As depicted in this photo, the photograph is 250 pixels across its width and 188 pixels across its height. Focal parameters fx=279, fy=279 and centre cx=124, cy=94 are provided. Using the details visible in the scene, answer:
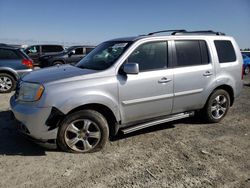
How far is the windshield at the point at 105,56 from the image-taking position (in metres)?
4.64

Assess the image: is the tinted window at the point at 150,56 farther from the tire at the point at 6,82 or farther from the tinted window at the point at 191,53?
the tire at the point at 6,82

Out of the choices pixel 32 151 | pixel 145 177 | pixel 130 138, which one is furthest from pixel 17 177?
pixel 130 138

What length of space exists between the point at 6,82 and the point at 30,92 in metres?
5.57

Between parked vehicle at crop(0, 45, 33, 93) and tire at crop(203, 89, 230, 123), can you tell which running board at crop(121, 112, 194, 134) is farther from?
parked vehicle at crop(0, 45, 33, 93)

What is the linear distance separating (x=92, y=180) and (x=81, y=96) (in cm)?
119

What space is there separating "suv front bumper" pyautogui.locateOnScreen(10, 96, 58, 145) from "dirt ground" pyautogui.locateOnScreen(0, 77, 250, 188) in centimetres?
36

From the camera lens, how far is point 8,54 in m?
9.14

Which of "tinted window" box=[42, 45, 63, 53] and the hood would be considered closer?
the hood

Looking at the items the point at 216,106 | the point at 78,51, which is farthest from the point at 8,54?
the point at 78,51

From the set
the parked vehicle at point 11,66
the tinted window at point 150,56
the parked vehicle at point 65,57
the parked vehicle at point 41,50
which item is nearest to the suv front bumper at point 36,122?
the tinted window at point 150,56

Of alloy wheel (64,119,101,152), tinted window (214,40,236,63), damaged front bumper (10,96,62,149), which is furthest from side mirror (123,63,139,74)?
tinted window (214,40,236,63)

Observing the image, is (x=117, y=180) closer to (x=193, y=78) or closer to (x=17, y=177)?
(x=17, y=177)

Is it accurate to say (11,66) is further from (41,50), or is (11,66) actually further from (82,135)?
(41,50)

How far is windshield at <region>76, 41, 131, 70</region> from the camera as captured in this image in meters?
4.64
